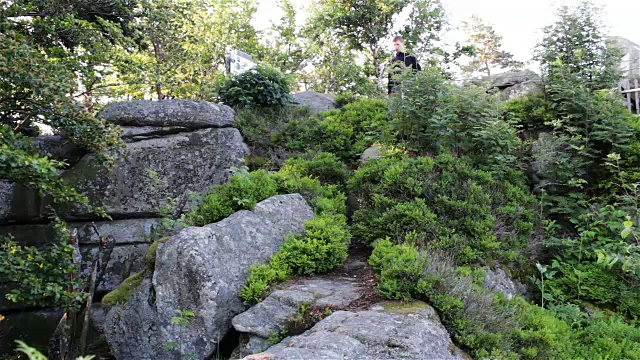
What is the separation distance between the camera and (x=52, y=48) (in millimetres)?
6488

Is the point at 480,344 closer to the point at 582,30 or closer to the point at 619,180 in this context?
the point at 619,180

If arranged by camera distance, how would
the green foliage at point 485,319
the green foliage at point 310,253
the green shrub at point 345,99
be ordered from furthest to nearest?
1. the green shrub at point 345,99
2. the green foliage at point 310,253
3. the green foliage at point 485,319

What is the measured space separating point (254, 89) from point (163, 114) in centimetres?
187

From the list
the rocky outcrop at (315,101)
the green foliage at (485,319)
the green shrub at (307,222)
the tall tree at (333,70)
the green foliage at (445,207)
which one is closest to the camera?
the green foliage at (485,319)

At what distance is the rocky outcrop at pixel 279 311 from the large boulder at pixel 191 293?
14.0 inches

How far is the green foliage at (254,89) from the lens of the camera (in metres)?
8.80

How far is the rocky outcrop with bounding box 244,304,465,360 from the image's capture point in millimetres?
3182

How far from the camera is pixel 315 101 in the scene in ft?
32.1

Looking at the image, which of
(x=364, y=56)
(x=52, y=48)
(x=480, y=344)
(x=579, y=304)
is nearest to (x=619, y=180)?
(x=579, y=304)

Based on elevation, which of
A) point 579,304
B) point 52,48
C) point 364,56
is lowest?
point 579,304

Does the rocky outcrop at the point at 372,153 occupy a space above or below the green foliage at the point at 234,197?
above

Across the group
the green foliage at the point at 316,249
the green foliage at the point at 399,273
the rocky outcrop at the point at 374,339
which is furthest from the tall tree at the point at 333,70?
the rocky outcrop at the point at 374,339

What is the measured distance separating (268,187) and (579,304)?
13.4 ft

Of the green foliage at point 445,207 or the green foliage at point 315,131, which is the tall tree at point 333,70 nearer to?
the green foliage at point 315,131
